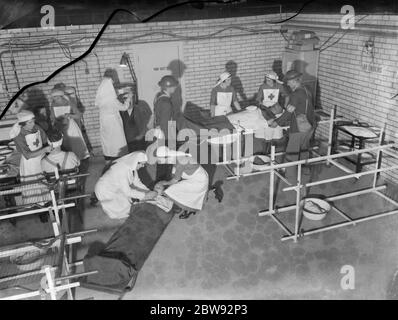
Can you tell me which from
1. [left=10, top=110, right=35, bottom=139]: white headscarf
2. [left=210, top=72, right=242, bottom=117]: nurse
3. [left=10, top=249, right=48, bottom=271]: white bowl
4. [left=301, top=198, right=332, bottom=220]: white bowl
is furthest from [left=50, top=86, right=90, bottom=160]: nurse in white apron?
[left=301, top=198, right=332, bottom=220]: white bowl

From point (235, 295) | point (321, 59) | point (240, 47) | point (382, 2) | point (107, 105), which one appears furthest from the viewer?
point (240, 47)

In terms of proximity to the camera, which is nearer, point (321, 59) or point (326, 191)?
point (326, 191)

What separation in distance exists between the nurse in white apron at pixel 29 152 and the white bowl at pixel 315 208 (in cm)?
403

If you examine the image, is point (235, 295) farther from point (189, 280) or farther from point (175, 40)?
point (175, 40)

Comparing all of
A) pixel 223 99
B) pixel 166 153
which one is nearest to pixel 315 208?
pixel 166 153

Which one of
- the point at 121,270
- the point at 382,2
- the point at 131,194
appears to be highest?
the point at 382,2

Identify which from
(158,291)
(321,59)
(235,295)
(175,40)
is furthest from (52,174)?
(321,59)

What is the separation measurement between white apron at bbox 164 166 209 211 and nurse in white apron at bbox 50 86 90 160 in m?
2.84

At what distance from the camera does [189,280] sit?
493 centimetres

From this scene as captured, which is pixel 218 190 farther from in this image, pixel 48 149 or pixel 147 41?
pixel 147 41

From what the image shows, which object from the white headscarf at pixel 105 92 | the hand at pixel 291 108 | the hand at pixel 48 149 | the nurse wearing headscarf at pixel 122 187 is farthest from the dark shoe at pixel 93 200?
the hand at pixel 291 108

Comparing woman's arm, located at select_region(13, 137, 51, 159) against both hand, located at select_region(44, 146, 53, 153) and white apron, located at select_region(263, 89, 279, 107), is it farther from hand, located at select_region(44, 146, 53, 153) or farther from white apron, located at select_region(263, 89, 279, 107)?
white apron, located at select_region(263, 89, 279, 107)

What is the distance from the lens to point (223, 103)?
811 centimetres

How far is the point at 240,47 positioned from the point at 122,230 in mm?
5681
